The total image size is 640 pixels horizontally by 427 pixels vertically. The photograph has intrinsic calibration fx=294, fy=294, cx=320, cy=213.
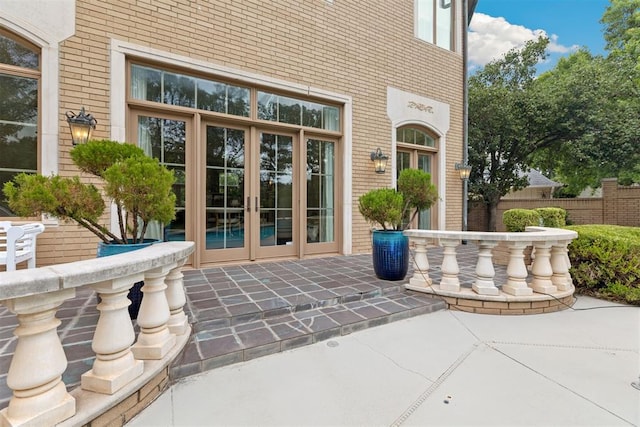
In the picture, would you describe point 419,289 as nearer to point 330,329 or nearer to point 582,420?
point 330,329

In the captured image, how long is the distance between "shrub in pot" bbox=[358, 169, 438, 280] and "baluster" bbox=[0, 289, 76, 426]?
2.93m

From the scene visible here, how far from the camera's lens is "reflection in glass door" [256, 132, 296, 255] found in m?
4.72

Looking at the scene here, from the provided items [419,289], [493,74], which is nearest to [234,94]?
[419,289]

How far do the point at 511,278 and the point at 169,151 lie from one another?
14.7 ft

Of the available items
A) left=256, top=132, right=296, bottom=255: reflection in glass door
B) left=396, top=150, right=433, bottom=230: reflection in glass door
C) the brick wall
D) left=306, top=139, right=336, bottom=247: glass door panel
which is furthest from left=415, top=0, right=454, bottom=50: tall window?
the brick wall

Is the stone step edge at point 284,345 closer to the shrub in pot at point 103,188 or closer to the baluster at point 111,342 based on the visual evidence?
the baluster at point 111,342

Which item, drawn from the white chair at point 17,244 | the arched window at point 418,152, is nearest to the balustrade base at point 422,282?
the arched window at point 418,152

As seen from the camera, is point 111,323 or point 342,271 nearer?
point 111,323

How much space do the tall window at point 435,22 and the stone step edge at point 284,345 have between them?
6078 mm

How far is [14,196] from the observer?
1.88m

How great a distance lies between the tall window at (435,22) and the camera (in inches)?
252

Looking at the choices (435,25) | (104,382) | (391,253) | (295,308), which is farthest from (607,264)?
(435,25)

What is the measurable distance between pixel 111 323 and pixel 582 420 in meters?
2.47

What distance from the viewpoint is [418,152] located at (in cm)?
656
